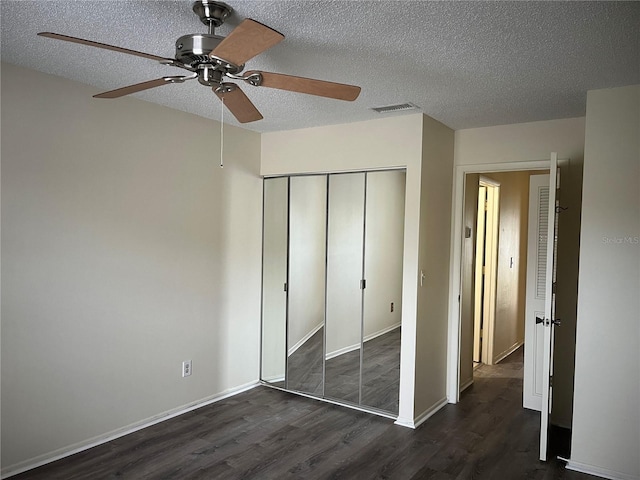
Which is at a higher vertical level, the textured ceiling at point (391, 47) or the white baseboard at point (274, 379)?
the textured ceiling at point (391, 47)

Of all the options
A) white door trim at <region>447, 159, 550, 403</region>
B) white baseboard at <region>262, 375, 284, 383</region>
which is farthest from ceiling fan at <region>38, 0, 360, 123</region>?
white baseboard at <region>262, 375, 284, 383</region>

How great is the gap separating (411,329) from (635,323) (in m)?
1.46

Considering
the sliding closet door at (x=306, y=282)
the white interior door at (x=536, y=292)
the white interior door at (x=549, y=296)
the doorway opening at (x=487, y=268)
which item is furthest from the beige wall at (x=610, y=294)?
the doorway opening at (x=487, y=268)

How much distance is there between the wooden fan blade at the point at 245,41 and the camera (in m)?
1.59

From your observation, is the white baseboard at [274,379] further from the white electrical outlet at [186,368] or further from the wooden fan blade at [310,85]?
the wooden fan blade at [310,85]

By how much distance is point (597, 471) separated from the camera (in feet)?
9.81

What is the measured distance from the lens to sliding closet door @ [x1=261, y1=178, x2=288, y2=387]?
4.45 metres

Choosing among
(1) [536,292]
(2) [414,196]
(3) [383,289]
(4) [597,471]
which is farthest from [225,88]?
(1) [536,292]

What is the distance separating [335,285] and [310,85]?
92.7 inches

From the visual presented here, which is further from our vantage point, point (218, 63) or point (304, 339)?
point (304, 339)

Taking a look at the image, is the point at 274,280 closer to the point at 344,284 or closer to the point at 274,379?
the point at 344,284

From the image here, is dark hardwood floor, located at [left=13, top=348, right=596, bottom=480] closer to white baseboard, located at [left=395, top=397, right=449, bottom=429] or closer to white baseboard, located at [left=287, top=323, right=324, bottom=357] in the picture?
white baseboard, located at [left=395, top=397, right=449, bottom=429]

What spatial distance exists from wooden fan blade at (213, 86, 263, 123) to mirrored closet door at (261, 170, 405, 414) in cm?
166

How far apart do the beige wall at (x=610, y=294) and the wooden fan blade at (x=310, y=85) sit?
1801 millimetres
